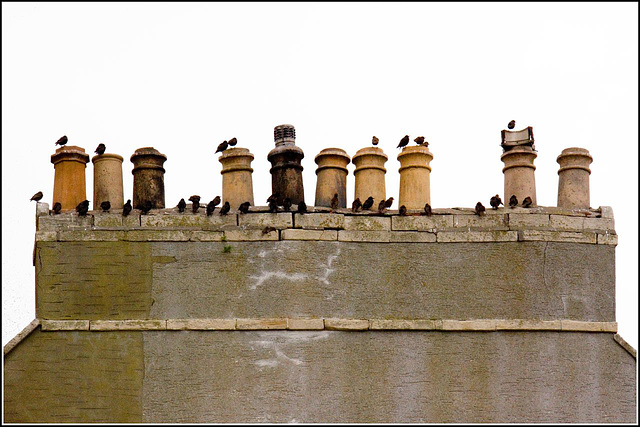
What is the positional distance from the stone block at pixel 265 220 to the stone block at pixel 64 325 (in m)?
1.77

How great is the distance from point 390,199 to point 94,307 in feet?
10.2

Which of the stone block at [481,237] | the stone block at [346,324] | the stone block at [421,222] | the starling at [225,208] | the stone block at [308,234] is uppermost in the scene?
the starling at [225,208]

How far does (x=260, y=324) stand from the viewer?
9.45 m

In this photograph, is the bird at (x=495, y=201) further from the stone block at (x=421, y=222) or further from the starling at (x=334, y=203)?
the starling at (x=334, y=203)

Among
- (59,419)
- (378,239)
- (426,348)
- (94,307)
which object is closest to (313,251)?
(378,239)

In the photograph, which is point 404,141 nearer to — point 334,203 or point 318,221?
point 334,203

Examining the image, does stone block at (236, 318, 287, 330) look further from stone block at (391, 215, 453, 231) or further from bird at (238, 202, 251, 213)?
stone block at (391, 215, 453, 231)

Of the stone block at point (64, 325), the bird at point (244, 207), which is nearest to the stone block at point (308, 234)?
the bird at point (244, 207)

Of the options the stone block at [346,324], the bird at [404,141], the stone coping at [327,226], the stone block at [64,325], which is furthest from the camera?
the bird at [404,141]

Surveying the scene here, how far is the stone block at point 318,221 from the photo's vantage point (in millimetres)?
9812

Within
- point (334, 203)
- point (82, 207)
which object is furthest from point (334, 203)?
point (82, 207)

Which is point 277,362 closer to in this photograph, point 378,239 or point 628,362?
point 378,239

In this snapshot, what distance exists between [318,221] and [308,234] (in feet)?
0.57

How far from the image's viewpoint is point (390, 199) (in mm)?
10070
